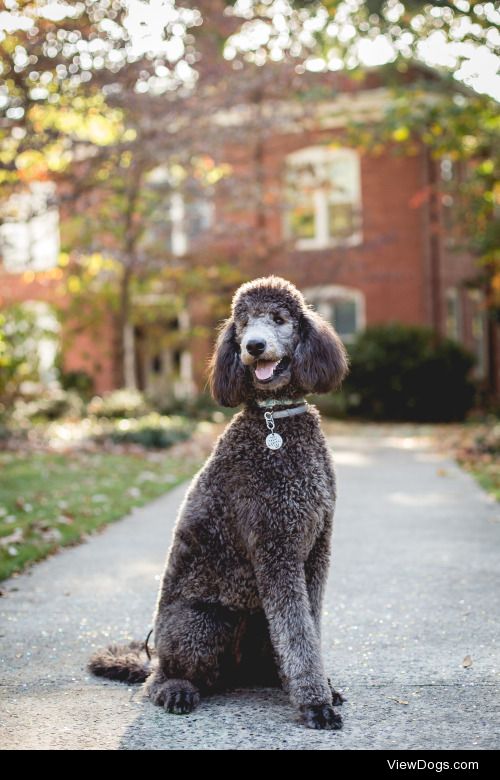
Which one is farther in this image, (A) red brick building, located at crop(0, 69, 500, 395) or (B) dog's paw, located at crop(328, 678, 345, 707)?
(A) red brick building, located at crop(0, 69, 500, 395)

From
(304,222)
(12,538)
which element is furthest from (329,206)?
(12,538)

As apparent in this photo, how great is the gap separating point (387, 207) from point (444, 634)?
1806cm

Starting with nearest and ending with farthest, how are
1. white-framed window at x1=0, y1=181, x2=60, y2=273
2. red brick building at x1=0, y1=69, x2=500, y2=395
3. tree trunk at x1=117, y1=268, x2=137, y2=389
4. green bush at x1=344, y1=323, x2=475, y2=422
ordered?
white-framed window at x1=0, y1=181, x2=60, y2=273 → tree trunk at x1=117, y1=268, x2=137, y2=389 → green bush at x1=344, y1=323, x2=475, y2=422 → red brick building at x1=0, y1=69, x2=500, y2=395

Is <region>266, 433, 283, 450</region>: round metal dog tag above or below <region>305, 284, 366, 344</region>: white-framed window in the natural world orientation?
below

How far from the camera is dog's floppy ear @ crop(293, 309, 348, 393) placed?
3500mm

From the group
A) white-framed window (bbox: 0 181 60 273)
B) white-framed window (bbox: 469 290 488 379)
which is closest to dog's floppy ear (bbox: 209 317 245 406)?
white-framed window (bbox: 0 181 60 273)

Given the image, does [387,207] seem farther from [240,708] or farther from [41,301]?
[240,708]

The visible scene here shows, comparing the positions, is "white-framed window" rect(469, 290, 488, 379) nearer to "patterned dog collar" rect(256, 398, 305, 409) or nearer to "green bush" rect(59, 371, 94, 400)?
"green bush" rect(59, 371, 94, 400)

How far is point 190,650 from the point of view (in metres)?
3.49

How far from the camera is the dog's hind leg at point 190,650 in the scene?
3.48 metres

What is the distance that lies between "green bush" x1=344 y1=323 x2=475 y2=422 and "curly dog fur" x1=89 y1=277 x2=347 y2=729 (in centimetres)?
1485

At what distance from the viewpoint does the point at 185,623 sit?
3502 mm

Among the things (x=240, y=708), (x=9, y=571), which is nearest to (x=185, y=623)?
(x=240, y=708)
